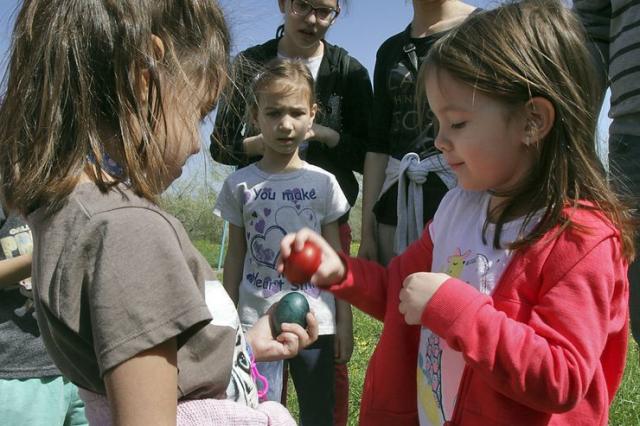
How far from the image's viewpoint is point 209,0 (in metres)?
1.58

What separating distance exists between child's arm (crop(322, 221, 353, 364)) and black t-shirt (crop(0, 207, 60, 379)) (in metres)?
1.37

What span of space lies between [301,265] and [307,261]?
20 mm

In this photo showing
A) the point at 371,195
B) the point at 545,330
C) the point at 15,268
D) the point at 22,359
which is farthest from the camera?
the point at 371,195

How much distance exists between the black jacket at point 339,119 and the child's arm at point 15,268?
1271mm

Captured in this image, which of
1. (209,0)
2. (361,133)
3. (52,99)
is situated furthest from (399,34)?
(52,99)

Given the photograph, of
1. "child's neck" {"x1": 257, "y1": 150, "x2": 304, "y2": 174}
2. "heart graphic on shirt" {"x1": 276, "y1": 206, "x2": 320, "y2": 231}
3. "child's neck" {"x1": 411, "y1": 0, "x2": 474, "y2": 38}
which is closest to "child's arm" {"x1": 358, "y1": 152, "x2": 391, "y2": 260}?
"heart graphic on shirt" {"x1": 276, "y1": 206, "x2": 320, "y2": 231}

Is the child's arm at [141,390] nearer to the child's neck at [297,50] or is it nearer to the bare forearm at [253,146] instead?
the bare forearm at [253,146]

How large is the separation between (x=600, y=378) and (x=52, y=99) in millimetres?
1391

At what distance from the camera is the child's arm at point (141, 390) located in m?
1.19

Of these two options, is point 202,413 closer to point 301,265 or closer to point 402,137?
point 301,265

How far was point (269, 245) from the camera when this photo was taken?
3449 millimetres

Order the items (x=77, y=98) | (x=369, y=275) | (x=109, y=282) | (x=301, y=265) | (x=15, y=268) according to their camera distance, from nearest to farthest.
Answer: (x=109, y=282)
(x=77, y=98)
(x=301, y=265)
(x=369, y=275)
(x=15, y=268)

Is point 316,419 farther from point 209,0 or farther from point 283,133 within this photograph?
point 209,0

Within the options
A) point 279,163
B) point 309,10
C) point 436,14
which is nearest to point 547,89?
point 436,14
